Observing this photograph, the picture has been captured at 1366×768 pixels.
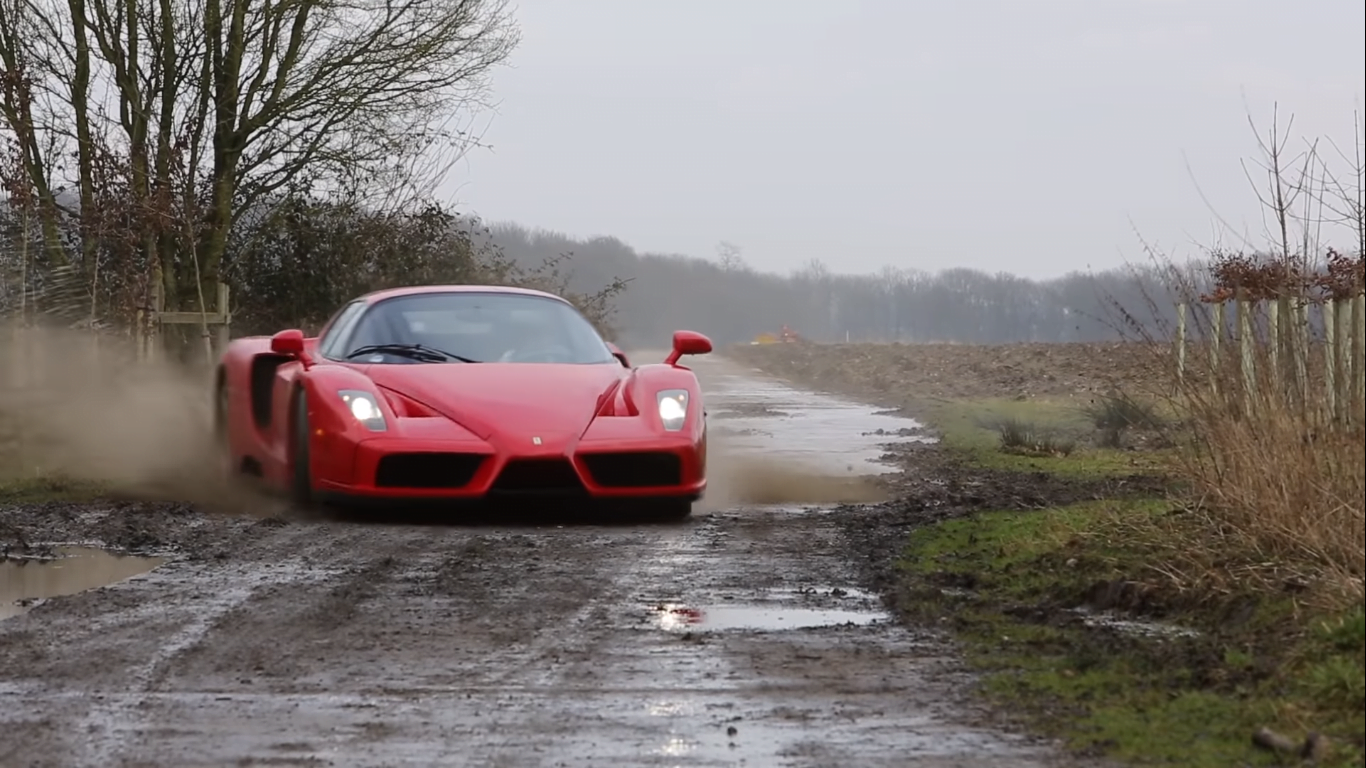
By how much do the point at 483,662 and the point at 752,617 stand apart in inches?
48.5

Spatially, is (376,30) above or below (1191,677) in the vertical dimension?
above

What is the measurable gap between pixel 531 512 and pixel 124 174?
1078 centimetres

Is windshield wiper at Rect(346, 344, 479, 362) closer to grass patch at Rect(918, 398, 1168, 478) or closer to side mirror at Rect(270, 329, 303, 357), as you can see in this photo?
side mirror at Rect(270, 329, 303, 357)

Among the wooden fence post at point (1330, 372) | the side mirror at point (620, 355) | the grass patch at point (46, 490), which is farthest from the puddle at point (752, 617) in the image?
the grass patch at point (46, 490)

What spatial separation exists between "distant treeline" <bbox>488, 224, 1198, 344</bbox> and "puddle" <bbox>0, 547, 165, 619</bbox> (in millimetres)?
4647

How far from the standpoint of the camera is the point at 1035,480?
12383 mm

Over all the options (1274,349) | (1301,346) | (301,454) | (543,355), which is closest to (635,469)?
(543,355)

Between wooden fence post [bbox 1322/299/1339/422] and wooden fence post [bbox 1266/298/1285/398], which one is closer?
wooden fence post [bbox 1322/299/1339/422]

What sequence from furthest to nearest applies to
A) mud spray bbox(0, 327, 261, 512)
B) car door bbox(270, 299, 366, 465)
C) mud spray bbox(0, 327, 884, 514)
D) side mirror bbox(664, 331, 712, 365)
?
mud spray bbox(0, 327, 261, 512), mud spray bbox(0, 327, 884, 514), side mirror bbox(664, 331, 712, 365), car door bbox(270, 299, 366, 465)

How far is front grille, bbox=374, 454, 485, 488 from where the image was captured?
30.3 feet

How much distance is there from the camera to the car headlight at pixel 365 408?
30.7ft

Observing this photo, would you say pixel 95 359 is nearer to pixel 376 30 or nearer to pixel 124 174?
pixel 124 174

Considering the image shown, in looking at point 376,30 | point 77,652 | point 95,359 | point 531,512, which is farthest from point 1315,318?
point 376,30

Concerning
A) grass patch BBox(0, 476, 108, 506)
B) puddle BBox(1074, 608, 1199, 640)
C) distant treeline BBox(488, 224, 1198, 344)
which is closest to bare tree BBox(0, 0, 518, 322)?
distant treeline BBox(488, 224, 1198, 344)
